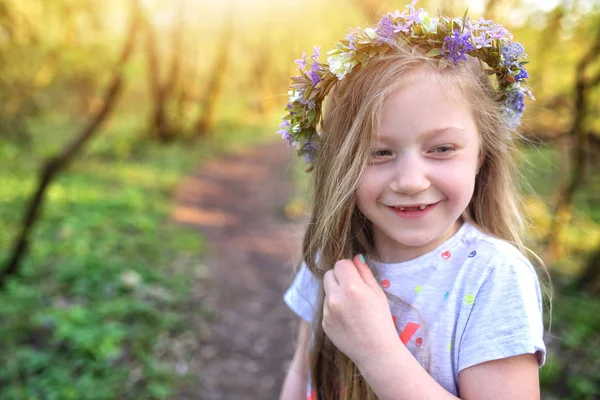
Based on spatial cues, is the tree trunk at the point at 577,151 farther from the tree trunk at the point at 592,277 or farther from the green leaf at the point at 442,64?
the green leaf at the point at 442,64

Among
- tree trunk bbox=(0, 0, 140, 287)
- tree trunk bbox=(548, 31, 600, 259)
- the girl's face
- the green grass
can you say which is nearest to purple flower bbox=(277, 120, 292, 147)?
the girl's face

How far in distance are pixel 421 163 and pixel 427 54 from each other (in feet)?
0.94

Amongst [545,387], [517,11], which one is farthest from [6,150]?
[545,387]

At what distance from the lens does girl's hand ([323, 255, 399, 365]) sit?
1.18 meters

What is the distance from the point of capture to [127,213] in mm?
6992

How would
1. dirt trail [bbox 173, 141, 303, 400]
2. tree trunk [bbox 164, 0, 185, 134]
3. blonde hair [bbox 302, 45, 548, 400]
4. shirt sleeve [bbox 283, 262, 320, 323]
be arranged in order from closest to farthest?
blonde hair [bbox 302, 45, 548, 400], shirt sleeve [bbox 283, 262, 320, 323], dirt trail [bbox 173, 141, 303, 400], tree trunk [bbox 164, 0, 185, 134]

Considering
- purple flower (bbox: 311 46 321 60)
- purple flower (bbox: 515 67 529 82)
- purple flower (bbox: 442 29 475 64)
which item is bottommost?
purple flower (bbox: 311 46 321 60)

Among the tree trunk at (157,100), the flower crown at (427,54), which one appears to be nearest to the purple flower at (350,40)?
the flower crown at (427,54)

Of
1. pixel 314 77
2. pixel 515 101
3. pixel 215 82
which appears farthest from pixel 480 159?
pixel 215 82

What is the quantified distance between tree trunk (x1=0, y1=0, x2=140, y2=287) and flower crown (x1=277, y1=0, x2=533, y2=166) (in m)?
3.52

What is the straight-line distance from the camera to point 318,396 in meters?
1.52

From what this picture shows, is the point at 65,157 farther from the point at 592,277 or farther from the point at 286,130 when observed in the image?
the point at 592,277

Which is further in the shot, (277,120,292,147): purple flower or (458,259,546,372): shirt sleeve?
(277,120,292,147): purple flower

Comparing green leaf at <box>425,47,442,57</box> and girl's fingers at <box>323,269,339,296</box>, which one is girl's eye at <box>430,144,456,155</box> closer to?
green leaf at <box>425,47,442,57</box>
